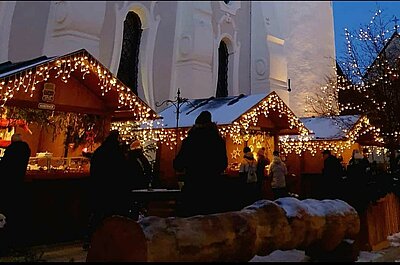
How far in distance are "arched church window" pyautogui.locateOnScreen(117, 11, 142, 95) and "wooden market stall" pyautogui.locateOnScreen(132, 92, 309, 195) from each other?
263cm

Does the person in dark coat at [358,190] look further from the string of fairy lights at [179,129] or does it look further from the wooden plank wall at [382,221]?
the string of fairy lights at [179,129]

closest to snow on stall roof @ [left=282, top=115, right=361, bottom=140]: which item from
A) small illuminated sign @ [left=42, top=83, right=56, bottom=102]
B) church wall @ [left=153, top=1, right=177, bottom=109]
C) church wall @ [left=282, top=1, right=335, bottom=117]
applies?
church wall @ [left=153, top=1, right=177, bottom=109]

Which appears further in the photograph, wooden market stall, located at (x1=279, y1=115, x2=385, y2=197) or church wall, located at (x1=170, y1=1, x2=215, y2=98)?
church wall, located at (x1=170, y1=1, x2=215, y2=98)

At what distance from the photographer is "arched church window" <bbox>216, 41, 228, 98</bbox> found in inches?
730

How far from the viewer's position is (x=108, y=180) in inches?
205

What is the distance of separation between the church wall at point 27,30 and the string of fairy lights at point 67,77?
454 cm

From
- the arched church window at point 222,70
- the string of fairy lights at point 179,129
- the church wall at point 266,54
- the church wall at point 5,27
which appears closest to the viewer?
the church wall at point 5,27

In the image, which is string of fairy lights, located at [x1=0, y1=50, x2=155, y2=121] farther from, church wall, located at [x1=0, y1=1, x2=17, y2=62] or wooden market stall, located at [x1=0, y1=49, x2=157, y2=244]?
church wall, located at [x1=0, y1=1, x2=17, y2=62]

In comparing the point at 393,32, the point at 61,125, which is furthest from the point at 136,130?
the point at 393,32

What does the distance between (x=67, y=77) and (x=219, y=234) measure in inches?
200

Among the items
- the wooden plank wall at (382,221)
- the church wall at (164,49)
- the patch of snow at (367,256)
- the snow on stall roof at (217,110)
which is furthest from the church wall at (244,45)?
the patch of snow at (367,256)

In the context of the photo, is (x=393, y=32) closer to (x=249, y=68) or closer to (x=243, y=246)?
(x=249, y=68)

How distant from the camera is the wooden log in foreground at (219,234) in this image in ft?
10.2

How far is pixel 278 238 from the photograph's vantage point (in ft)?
13.3
